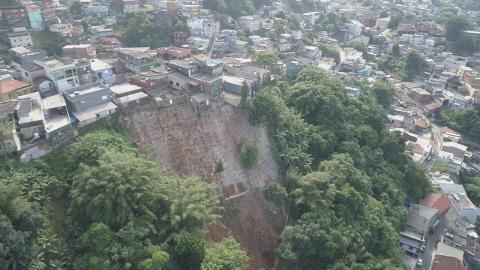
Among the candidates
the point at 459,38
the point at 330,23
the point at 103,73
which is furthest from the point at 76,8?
the point at 459,38

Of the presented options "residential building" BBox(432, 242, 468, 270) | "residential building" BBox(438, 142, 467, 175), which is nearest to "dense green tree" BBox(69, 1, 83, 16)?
"residential building" BBox(438, 142, 467, 175)

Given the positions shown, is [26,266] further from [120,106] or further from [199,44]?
[199,44]

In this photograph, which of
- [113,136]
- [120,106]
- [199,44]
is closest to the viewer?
[113,136]

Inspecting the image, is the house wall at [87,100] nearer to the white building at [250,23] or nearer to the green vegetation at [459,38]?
the white building at [250,23]

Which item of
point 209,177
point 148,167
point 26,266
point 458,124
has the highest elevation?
point 148,167

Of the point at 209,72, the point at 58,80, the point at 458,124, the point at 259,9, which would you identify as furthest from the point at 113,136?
the point at 259,9

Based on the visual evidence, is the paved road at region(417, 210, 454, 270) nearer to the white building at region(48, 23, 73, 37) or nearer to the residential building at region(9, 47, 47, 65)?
the residential building at region(9, 47, 47, 65)

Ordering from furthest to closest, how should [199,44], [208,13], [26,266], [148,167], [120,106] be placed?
[208,13]
[199,44]
[120,106]
[148,167]
[26,266]

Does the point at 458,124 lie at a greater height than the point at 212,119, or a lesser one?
lesser

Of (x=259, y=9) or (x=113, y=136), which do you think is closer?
(x=113, y=136)
